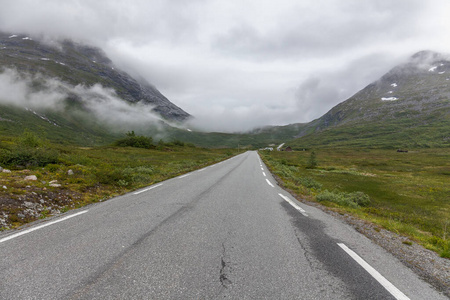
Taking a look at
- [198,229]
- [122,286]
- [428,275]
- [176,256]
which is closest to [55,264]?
[122,286]

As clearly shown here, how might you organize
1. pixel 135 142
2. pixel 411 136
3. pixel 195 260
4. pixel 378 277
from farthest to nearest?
pixel 411 136 → pixel 135 142 → pixel 195 260 → pixel 378 277

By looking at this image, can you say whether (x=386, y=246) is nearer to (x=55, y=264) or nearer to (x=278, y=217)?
(x=278, y=217)

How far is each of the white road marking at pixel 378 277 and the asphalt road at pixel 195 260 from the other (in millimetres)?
18

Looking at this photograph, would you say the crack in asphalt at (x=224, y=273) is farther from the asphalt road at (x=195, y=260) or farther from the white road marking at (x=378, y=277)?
the white road marking at (x=378, y=277)

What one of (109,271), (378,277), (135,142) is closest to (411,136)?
(135,142)

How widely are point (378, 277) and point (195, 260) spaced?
3.26 m

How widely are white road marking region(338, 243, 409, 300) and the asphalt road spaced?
0.7 inches

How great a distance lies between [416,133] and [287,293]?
224088mm

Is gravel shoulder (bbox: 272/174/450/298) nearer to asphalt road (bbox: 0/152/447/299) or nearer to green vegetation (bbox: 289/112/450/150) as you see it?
asphalt road (bbox: 0/152/447/299)

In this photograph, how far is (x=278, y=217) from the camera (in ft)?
23.4

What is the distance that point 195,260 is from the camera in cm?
403

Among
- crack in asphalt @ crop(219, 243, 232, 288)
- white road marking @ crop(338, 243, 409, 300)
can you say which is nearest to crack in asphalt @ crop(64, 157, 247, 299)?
crack in asphalt @ crop(219, 243, 232, 288)

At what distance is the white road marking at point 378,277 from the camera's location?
3.22 meters

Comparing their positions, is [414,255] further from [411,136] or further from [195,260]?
[411,136]
